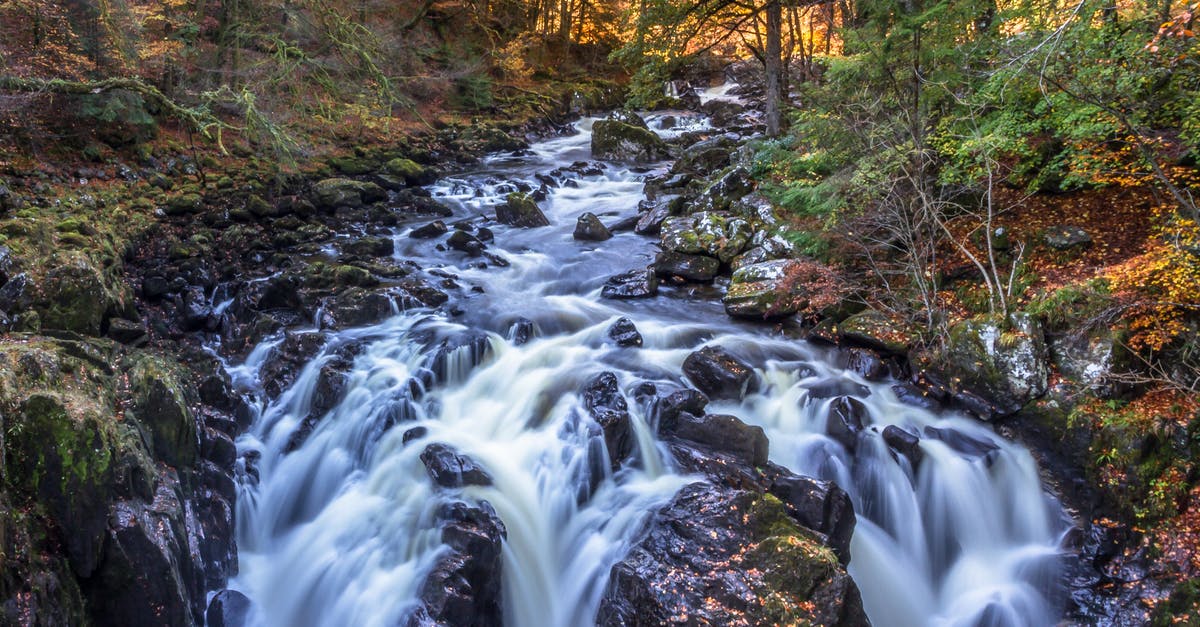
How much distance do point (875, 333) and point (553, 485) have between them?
4.65m

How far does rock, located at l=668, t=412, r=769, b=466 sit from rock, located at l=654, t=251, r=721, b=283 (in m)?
4.63

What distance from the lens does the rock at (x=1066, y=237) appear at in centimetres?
812

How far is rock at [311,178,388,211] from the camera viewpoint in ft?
49.4

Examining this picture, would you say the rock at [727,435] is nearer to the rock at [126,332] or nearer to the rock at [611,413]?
the rock at [611,413]

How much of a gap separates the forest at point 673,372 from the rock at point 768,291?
7 centimetres

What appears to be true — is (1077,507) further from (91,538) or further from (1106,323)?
(91,538)

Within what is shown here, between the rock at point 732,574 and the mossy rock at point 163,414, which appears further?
the mossy rock at point 163,414

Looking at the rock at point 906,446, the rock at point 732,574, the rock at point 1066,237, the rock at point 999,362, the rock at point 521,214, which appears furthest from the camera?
the rock at point 521,214

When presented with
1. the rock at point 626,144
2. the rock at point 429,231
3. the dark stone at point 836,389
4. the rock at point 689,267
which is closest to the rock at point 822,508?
the dark stone at point 836,389

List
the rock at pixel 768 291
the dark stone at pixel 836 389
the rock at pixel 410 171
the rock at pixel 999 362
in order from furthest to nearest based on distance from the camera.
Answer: the rock at pixel 410 171, the rock at pixel 768 291, the dark stone at pixel 836 389, the rock at pixel 999 362

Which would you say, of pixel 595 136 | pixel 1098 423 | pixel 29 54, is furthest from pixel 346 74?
pixel 1098 423

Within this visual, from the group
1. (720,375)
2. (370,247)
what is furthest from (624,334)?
(370,247)

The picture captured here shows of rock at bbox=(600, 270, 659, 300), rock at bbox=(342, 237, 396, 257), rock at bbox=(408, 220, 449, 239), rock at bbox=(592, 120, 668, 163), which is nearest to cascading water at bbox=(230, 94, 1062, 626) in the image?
rock at bbox=(600, 270, 659, 300)

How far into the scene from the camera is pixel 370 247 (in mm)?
12930
